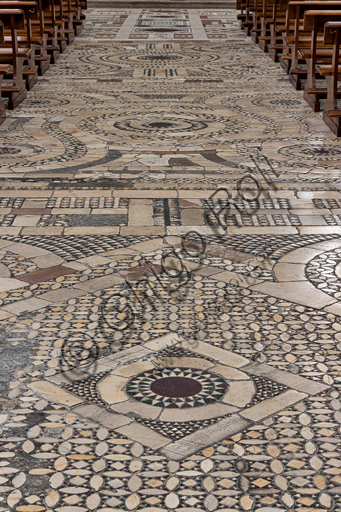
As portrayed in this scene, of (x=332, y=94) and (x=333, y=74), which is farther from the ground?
(x=333, y=74)

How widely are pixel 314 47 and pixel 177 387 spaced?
474cm

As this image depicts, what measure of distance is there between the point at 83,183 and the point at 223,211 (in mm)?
1027

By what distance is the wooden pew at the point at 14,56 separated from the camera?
6.18 metres

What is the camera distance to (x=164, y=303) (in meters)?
3.04

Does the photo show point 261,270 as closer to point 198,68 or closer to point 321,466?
point 321,466

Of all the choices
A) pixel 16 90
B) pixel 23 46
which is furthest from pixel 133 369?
pixel 23 46

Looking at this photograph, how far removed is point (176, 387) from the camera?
2.43 m

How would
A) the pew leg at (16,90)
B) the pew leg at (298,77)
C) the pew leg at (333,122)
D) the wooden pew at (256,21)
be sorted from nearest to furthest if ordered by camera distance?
the pew leg at (333,122) → the pew leg at (16,90) → the pew leg at (298,77) → the wooden pew at (256,21)

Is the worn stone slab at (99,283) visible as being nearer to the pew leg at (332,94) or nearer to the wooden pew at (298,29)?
the pew leg at (332,94)

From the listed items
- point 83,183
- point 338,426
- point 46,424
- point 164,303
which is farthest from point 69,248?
point 338,426

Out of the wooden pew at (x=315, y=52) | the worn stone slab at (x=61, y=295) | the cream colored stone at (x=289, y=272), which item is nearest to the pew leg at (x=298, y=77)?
the wooden pew at (x=315, y=52)

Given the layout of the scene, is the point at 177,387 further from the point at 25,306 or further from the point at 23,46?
the point at 23,46

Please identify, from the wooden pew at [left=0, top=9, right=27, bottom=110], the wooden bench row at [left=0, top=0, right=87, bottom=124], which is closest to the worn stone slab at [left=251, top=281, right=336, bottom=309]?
the wooden bench row at [left=0, top=0, right=87, bottom=124]

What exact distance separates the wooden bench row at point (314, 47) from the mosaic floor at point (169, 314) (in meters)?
0.29
